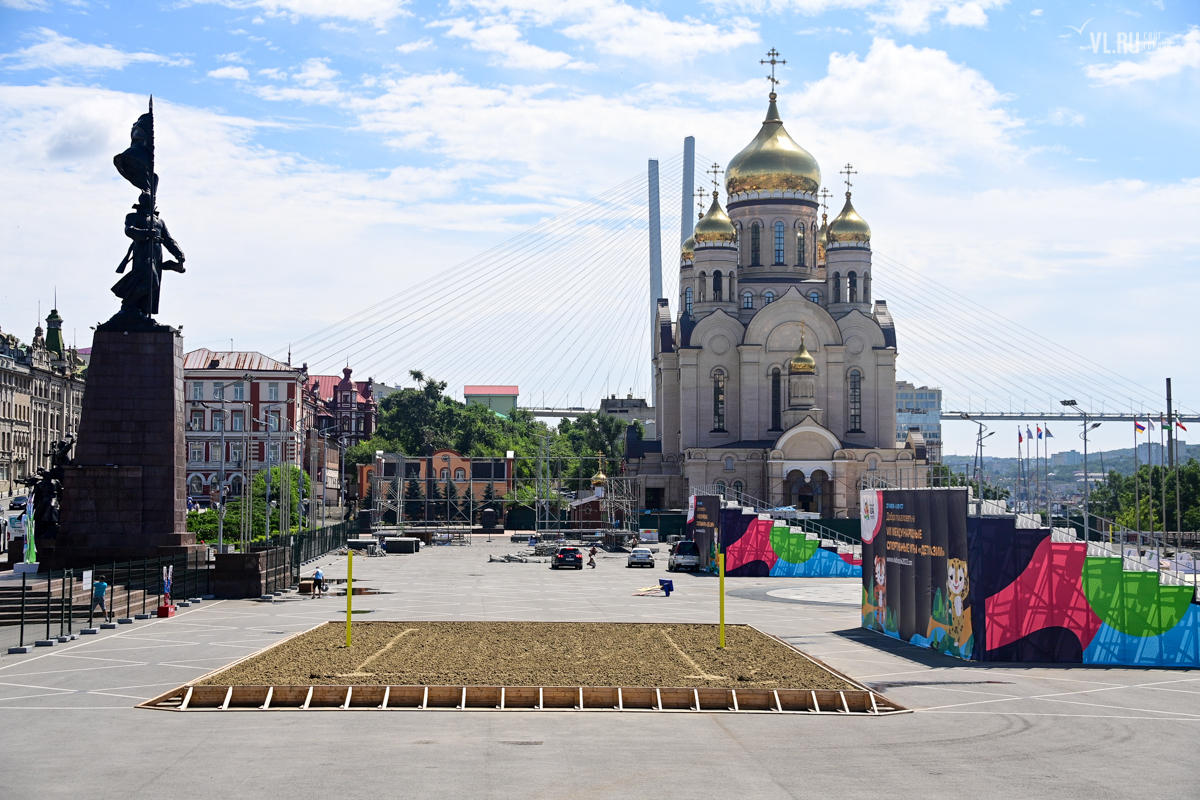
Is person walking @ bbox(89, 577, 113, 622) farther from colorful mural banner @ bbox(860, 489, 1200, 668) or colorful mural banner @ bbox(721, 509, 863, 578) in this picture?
colorful mural banner @ bbox(721, 509, 863, 578)

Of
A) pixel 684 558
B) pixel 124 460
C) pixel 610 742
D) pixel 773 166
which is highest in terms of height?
pixel 773 166

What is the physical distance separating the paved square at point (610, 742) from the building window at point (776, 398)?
63217 millimetres

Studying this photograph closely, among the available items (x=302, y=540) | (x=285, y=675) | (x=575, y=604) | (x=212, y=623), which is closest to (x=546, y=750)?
(x=285, y=675)

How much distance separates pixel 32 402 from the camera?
9306 cm

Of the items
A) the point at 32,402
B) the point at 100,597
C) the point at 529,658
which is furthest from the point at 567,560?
the point at 32,402

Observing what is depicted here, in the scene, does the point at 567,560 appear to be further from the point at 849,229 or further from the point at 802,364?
the point at 849,229

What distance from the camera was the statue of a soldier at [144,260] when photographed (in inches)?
1490

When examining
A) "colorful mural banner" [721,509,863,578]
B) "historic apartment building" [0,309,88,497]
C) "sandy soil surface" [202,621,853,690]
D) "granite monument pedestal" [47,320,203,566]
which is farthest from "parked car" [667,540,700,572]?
"historic apartment building" [0,309,88,497]

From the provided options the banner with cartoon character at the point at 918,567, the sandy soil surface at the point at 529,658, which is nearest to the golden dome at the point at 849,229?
the banner with cartoon character at the point at 918,567

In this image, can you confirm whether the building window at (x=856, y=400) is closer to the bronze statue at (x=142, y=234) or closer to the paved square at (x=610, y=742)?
the bronze statue at (x=142, y=234)

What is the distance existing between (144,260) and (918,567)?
24.5 metres

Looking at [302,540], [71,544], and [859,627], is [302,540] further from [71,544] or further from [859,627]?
[859,627]

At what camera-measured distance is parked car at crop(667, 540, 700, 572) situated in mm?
57594

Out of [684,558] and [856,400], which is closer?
[684,558]
